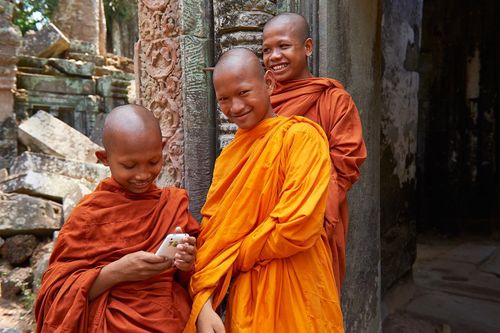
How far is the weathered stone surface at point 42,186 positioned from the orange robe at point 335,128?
376cm

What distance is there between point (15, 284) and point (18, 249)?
17.6 inches

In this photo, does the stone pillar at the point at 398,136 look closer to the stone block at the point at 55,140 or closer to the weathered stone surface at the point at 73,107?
the stone block at the point at 55,140

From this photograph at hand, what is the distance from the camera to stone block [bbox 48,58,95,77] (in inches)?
367

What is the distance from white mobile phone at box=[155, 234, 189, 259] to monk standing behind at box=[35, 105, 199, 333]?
2 cm

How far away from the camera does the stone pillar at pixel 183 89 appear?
2354mm

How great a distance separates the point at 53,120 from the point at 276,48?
5.85 m

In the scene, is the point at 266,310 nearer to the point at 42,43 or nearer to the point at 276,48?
the point at 276,48

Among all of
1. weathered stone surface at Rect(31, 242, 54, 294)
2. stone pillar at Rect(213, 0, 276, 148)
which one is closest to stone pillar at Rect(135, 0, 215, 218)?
stone pillar at Rect(213, 0, 276, 148)

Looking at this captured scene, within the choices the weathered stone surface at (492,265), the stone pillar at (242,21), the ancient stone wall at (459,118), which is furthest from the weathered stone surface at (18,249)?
the ancient stone wall at (459,118)

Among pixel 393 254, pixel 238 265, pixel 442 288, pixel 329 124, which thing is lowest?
pixel 442 288

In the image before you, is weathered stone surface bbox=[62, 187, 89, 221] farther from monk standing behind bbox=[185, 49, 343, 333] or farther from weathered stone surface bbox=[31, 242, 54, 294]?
monk standing behind bbox=[185, 49, 343, 333]

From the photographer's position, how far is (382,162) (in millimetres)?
3633

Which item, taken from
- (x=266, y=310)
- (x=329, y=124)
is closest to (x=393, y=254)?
(x=329, y=124)

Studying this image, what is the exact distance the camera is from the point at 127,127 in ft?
4.62
